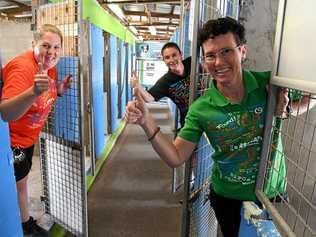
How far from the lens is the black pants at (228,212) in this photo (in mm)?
1409

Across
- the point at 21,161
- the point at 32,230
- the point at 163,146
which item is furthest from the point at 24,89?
the point at 32,230

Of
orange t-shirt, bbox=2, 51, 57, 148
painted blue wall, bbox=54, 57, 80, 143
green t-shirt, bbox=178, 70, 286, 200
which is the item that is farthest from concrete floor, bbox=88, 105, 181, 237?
green t-shirt, bbox=178, 70, 286, 200

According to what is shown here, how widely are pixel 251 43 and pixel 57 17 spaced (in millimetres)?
1502

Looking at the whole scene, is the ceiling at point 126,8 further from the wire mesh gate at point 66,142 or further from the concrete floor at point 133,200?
the concrete floor at point 133,200

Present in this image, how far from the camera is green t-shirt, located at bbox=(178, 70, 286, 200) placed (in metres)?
1.24

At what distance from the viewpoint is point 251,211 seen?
3.51ft

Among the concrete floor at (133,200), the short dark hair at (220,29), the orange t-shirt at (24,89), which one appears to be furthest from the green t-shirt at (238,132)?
the concrete floor at (133,200)

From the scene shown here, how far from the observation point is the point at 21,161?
2086 millimetres

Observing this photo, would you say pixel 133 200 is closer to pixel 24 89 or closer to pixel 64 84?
pixel 64 84

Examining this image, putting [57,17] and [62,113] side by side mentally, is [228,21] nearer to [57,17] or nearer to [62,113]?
[57,17]

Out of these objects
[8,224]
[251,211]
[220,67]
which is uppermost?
[220,67]

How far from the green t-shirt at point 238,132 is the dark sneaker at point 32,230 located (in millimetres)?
1752

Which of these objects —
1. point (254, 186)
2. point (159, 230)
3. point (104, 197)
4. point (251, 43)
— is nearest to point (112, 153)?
point (104, 197)

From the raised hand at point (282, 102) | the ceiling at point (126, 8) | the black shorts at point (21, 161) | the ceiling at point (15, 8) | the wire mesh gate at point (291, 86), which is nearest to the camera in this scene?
the wire mesh gate at point (291, 86)
